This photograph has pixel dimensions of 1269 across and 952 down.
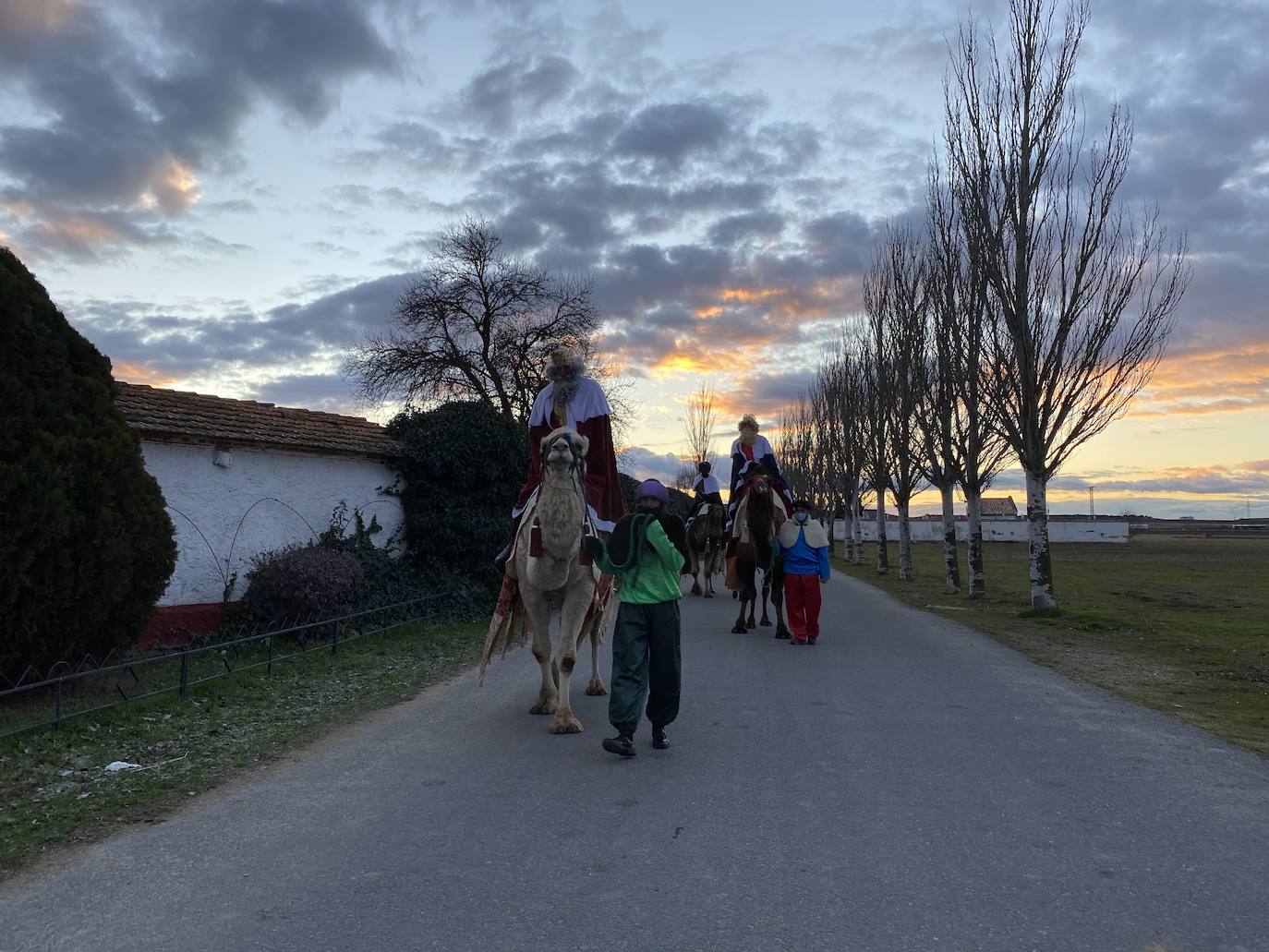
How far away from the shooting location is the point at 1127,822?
15.1ft

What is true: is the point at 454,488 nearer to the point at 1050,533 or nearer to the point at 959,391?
the point at 959,391

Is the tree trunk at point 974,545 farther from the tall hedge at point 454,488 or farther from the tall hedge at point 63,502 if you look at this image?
the tall hedge at point 63,502

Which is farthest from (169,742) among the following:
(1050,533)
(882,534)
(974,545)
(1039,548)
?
(1050,533)

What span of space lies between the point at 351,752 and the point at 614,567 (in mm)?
2182

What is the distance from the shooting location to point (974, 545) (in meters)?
21.0

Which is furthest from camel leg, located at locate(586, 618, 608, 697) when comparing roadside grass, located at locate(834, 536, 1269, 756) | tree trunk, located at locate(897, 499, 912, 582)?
tree trunk, located at locate(897, 499, 912, 582)

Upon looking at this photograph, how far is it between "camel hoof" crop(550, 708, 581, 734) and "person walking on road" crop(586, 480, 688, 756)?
519mm

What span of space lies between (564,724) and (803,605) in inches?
234

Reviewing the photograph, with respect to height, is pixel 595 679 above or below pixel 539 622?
below

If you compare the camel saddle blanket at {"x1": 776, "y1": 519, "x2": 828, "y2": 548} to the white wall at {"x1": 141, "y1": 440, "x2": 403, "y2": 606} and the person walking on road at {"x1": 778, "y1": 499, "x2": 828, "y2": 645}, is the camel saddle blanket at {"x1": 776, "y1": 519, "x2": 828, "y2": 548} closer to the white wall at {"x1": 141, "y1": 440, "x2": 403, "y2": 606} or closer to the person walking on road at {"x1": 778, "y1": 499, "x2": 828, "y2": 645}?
the person walking on road at {"x1": 778, "y1": 499, "x2": 828, "y2": 645}

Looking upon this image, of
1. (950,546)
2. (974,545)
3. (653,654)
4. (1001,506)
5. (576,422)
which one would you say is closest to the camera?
(653,654)

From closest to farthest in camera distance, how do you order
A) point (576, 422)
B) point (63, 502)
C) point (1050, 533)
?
point (63, 502) < point (576, 422) < point (1050, 533)

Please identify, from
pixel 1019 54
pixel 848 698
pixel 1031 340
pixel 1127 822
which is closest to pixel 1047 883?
pixel 1127 822

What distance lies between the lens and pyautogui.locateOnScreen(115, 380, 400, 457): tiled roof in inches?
434
